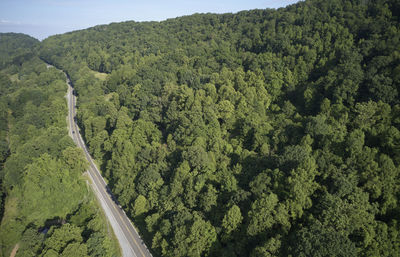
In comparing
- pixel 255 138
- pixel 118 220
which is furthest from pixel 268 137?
pixel 118 220

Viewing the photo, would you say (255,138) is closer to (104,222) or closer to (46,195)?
(104,222)

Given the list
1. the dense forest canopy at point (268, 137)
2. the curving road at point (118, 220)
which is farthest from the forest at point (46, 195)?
the dense forest canopy at point (268, 137)

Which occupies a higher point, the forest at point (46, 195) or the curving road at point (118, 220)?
the forest at point (46, 195)

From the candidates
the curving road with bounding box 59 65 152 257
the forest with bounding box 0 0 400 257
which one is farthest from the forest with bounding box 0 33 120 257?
the curving road with bounding box 59 65 152 257

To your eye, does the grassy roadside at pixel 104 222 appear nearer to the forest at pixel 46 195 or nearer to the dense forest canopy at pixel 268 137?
the forest at pixel 46 195

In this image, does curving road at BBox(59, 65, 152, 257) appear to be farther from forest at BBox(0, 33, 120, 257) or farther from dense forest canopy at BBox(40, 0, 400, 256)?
dense forest canopy at BBox(40, 0, 400, 256)

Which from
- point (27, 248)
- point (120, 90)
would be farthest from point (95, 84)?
point (27, 248)
